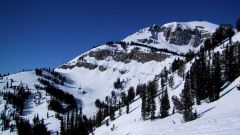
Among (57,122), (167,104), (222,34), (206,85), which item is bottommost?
(57,122)

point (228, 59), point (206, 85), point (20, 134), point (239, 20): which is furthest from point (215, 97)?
point (239, 20)

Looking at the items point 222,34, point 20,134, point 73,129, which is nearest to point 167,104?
point 73,129

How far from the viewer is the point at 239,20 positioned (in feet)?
577

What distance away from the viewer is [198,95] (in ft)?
255

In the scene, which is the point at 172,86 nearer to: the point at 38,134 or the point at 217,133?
the point at 38,134

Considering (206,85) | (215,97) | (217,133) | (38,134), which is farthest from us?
(38,134)

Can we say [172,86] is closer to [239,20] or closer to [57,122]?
[239,20]

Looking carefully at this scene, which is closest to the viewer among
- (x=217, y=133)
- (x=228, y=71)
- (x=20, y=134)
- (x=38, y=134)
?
(x=217, y=133)

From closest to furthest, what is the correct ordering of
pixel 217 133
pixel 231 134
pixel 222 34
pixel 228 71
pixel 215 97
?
1. pixel 231 134
2. pixel 217 133
3. pixel 215 97
4. pixel 228 71
5. pixel 222 34

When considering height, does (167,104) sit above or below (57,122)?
above

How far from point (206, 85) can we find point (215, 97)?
8.88m

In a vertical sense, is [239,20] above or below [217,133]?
above

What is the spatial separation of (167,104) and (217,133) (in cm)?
6677

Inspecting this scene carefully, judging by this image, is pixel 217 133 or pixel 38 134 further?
pixel 38 134
